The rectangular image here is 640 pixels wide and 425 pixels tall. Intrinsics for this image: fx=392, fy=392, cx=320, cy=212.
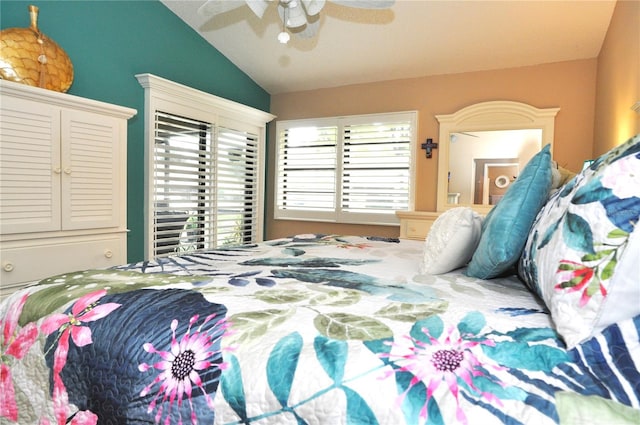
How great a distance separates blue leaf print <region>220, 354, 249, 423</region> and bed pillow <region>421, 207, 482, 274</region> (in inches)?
30.7

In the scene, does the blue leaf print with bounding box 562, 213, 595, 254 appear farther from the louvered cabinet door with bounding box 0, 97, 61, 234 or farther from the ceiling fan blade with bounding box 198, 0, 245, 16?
the louvered cabinet door with bounding box 0, 97, 61, 234

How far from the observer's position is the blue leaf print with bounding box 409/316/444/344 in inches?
29.3

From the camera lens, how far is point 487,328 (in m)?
0.77

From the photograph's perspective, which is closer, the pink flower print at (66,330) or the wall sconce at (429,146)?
the pink flower print at (66,330)

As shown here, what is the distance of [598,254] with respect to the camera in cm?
69

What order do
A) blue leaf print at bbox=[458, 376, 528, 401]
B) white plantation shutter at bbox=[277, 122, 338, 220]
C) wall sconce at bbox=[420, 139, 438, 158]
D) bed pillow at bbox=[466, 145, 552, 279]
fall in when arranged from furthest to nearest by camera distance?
white plantation shutter at bbox=[277, 122, 338, 220] → wall sconce at bbox=[420, 139, 438, 158] → bed pillow at bbox=[466, 145, 552, 279] → blue leaf print at bbox=[458, 376, 528, 401]

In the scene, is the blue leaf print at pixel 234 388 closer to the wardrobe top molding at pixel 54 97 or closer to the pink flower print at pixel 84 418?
the pink flower print at pixel 84 418

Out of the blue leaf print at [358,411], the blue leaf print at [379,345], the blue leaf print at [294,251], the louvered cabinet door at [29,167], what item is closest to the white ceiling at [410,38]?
the louvered cabinet door at [29,167]

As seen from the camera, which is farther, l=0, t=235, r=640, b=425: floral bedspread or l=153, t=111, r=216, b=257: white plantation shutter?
l=153, t=111, r=216, b=257: white plantation shutter

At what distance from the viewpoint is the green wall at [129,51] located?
271 cm

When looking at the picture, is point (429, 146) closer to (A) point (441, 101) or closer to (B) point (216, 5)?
(A) point (441, 101)

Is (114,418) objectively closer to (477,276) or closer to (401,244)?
(477,276)

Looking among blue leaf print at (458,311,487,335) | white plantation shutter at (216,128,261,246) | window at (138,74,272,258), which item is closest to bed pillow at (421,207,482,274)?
blue leaf print at (458,311,487,335)

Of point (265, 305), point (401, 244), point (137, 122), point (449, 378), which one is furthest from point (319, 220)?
point (449, 378)
